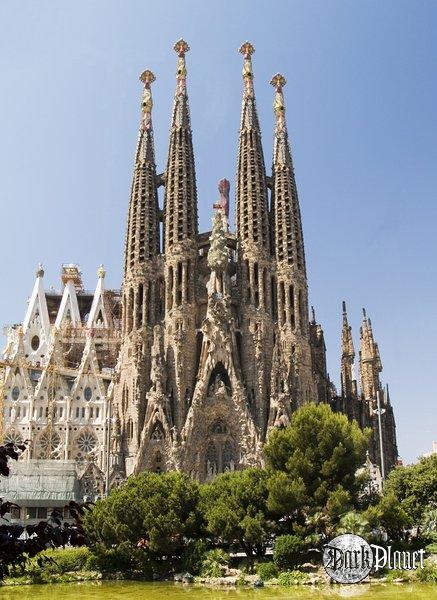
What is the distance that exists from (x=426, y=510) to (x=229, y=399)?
78.9ft

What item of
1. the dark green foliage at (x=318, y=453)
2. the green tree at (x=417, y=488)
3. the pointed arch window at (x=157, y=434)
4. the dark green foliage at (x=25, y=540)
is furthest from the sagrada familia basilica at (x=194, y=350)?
the dark green foliage at (x=25, y=540)

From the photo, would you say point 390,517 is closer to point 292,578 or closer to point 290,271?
point 292,578

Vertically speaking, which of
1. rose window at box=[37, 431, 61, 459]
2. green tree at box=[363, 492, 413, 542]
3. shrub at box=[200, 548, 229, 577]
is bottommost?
shrub at box=[200, 548, 229, 577]

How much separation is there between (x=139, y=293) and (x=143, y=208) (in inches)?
344

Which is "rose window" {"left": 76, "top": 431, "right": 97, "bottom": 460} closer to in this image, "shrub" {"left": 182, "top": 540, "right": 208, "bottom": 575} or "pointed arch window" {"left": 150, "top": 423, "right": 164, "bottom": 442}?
"pointed arch window" {"left": 150, "top": 423, "right": 164, "bottom": 442}

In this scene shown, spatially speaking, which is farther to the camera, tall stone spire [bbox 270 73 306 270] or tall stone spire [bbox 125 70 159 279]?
tall stone spire [bbox 125 70 159 279]

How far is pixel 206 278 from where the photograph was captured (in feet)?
213

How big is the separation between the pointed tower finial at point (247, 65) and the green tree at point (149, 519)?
158 ft

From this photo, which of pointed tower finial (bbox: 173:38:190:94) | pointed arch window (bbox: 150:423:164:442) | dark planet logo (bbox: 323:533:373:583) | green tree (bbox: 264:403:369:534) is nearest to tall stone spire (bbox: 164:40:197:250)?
pointed tower finial (bbox: 173:38:190:94)

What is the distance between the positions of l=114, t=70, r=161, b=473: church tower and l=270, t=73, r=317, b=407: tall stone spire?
38.2 ft

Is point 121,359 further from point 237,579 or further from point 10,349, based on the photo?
point 237,579

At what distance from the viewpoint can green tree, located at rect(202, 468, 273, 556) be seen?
32.9 m

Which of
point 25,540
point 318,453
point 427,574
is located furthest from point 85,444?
point 25,540

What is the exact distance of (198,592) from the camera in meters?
28.4
